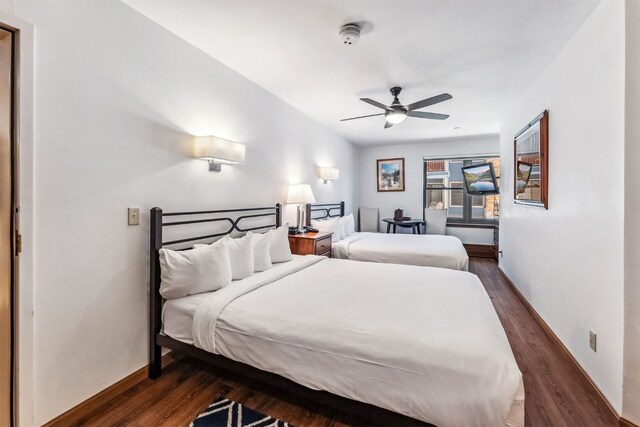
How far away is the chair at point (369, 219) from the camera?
675 cm

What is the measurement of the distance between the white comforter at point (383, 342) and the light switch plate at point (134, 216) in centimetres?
75

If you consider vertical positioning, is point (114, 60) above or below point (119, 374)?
above

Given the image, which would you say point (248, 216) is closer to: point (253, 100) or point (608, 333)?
point (253, 100)

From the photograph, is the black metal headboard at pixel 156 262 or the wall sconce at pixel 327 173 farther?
the wall sconce at pixel 327 173

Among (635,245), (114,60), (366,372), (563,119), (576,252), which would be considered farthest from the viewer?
(563,119)

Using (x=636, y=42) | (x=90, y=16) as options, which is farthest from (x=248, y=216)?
(x=636, y=42)

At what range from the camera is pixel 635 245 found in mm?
1563

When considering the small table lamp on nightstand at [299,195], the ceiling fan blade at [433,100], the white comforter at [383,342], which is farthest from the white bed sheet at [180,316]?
the ceiling fan blade at [433,100]

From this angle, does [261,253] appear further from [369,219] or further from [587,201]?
[369,219]

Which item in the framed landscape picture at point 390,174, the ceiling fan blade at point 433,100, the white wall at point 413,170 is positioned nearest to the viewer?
the ceiling fan blade at point 433,100

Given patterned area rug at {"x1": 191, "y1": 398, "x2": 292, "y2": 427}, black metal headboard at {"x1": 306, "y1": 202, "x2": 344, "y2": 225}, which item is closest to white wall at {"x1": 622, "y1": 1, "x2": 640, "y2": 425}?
patterned area rug at {"x1": 191, "y1": 398, "x2": 292, "y2": 427}

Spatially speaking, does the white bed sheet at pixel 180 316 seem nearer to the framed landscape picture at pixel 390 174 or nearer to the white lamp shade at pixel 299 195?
the white lamp shade at pixel 299 195

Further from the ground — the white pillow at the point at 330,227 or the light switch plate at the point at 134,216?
the light switch plate at the point at 134,216

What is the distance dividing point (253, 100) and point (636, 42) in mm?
2940
